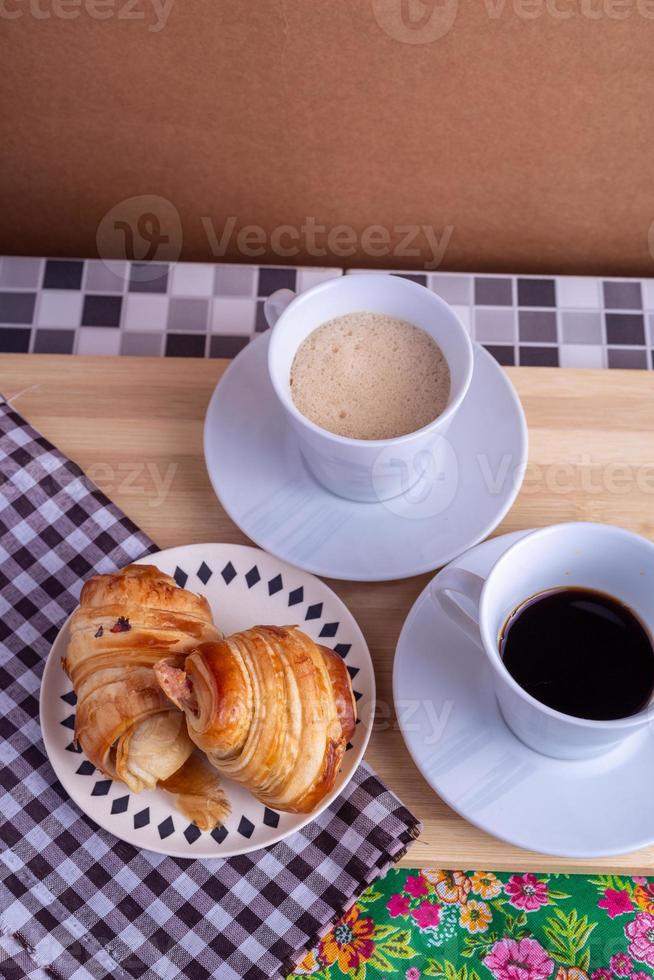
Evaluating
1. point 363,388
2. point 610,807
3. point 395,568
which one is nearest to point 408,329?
point 363,388

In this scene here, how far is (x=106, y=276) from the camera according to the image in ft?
3.88

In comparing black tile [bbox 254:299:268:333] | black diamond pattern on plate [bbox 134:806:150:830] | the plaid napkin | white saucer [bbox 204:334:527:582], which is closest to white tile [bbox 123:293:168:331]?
black tile [bbox 254:299:268:333]

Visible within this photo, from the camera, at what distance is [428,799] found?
0.83 metres

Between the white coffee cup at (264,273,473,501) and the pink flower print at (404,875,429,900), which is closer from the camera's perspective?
the white coffee cup at (264,273,473,501)

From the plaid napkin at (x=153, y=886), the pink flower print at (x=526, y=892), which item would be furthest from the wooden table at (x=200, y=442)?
the pink flower print at (x=526, y=892)

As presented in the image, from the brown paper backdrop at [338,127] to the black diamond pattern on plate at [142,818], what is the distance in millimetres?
668

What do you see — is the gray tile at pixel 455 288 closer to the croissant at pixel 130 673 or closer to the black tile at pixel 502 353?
the black tile at pixel 502 353

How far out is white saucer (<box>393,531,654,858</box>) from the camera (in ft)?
2.48

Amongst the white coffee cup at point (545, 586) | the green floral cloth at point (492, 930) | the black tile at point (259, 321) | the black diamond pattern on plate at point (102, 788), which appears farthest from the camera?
the black tile at point (259, 321)

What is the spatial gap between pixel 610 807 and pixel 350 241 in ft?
2.28

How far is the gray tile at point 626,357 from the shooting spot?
1.17m

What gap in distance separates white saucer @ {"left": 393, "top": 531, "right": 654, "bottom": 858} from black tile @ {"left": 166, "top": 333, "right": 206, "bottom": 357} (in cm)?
49

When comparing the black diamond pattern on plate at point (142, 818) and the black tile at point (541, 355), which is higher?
the black tile at point (541, 355)

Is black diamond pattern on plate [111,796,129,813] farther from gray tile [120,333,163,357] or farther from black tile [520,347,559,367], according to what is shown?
black tile [520,347,559,367]
